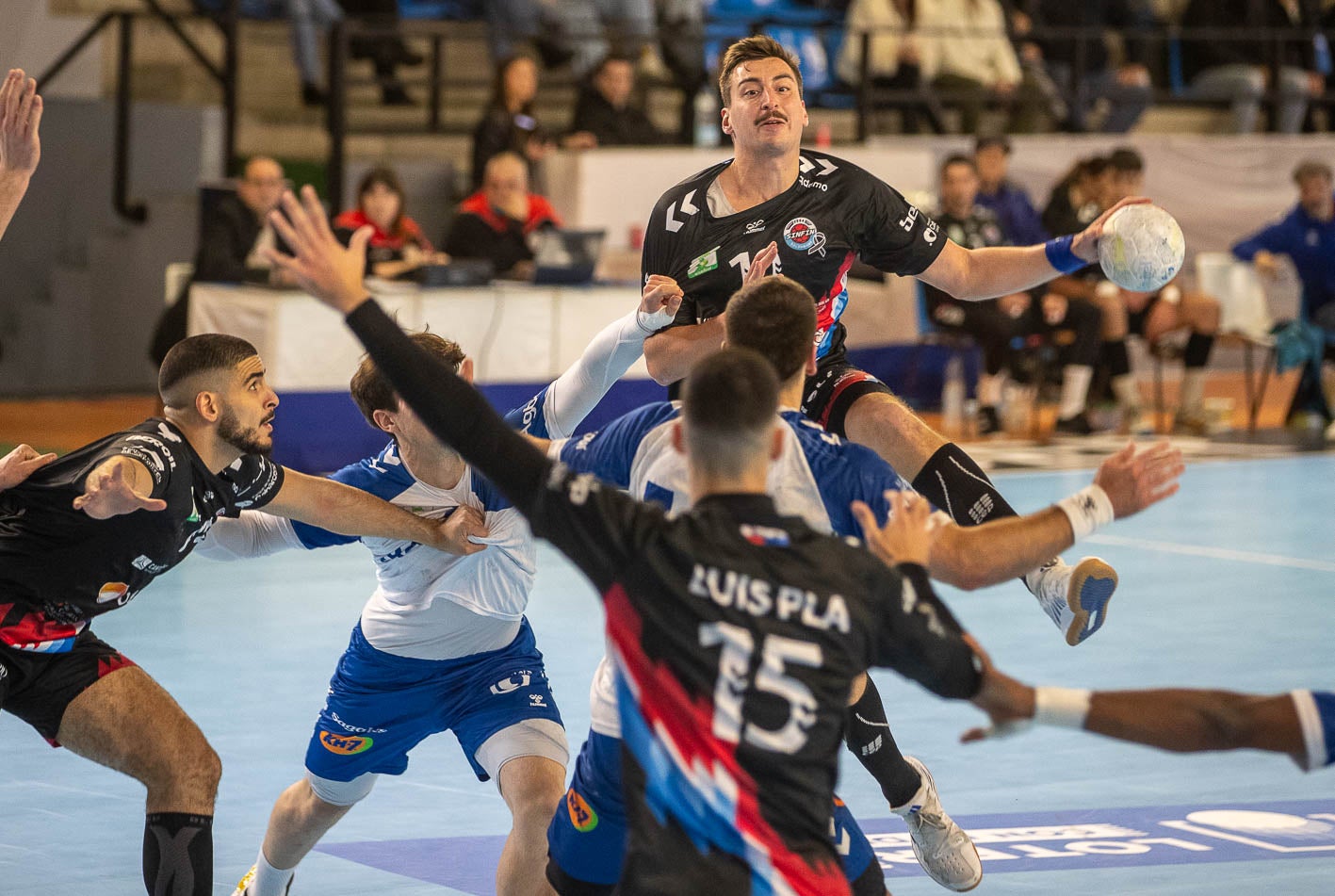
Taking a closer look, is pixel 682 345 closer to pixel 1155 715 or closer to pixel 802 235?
pixel 802 235

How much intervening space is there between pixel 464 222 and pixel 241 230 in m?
1.58

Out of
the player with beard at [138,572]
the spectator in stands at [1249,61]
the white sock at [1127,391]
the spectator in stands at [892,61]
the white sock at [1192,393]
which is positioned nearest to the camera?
the player with beard at [138,572]

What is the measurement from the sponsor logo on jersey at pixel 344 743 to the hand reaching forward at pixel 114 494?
2.72 ft

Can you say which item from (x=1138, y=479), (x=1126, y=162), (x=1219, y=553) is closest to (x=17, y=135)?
(x=1138, y=479)

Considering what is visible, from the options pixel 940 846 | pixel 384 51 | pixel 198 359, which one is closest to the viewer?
pixel 198 359

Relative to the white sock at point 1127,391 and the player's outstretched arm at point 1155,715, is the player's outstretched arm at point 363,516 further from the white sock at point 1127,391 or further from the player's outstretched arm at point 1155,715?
the white sock at point 1127,391

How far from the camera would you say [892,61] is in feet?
58.0

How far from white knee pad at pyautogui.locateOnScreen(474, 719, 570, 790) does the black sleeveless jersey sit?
959mm

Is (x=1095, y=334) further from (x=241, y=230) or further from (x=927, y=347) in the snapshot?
(x=241, y=230)

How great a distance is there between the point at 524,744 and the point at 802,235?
1715 mm

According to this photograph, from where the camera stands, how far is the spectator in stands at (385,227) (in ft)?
40.4

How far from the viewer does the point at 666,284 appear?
492 centimetres

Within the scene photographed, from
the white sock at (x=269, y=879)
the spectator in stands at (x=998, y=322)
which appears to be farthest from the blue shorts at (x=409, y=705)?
the spectator in stands at (x=998, y=322)

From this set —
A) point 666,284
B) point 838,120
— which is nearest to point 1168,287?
point 838,120
